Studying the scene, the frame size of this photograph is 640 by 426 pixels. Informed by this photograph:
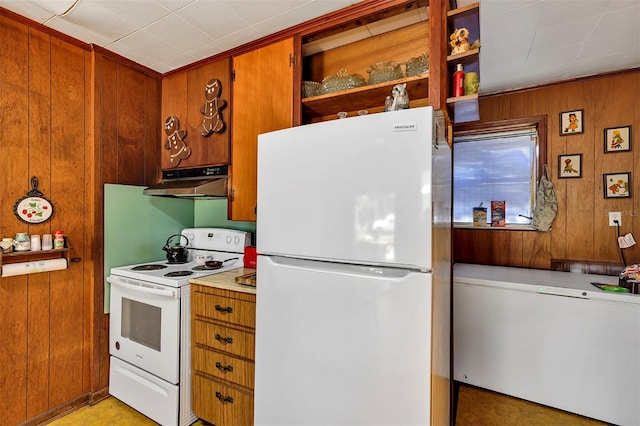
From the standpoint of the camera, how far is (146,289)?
183 cm

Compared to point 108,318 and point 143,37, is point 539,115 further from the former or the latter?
point 108,318

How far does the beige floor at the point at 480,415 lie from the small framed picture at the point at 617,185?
1.53 meters

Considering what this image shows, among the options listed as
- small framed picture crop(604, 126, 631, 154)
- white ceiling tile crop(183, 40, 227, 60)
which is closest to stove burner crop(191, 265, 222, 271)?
white ceiling tile crop(183, 40, 227, 60)

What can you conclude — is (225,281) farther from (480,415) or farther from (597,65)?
(597,65)

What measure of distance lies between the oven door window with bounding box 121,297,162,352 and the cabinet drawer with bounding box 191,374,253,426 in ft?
1.13

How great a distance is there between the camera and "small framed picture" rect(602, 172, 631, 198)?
218cm

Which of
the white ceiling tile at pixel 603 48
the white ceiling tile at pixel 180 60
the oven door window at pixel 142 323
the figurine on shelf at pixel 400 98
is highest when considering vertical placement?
the white ceiling tile at pixel 180 60

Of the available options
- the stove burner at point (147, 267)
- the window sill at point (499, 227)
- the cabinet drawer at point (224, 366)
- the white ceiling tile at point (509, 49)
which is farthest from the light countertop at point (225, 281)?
the white ceiling tile at point (509, 49)

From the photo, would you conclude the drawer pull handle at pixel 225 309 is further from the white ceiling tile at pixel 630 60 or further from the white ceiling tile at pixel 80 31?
the white ceiling tile at pixel 630 60

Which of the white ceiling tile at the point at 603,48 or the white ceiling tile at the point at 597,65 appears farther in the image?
the white ceiling tile at the point at 597,65

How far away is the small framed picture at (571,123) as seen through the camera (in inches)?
91.0

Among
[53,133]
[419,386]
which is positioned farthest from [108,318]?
[419,386]

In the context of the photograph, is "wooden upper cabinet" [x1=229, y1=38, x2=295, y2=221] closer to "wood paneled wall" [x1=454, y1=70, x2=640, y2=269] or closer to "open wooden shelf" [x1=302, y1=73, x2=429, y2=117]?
"open wooden shelf" [x1=302, y1=73, x2=429, y2=117]

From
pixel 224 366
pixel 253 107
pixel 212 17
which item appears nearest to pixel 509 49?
pixel 253 107
